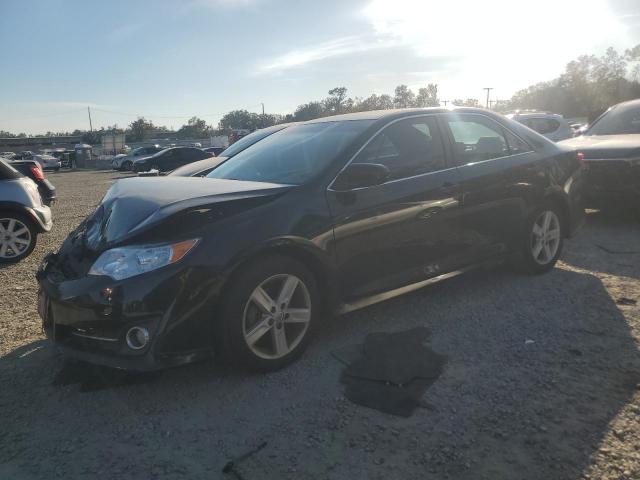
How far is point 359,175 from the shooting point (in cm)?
338

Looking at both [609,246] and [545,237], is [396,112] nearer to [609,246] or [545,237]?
[545,237]

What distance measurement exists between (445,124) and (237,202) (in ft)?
6.78

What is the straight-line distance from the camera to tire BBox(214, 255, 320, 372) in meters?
2.93

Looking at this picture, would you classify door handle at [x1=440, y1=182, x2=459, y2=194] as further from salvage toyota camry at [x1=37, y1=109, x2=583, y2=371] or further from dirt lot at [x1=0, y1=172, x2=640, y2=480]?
dirt lot at [x1=0, y1=172, x2=640, y2=480]

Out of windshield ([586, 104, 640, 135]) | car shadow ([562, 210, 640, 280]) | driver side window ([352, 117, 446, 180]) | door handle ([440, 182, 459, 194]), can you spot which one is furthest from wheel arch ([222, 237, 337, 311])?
windshield ([586, 104, 640, 135])

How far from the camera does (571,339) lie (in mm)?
3525

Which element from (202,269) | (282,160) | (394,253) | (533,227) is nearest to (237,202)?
(202,269)

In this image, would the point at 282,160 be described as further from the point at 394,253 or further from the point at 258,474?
the point at 258,474

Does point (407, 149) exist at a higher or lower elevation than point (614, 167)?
higher

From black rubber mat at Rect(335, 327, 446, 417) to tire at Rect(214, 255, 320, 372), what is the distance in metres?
0.38

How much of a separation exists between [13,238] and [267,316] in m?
5.15

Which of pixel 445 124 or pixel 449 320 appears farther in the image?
pixel 445 124

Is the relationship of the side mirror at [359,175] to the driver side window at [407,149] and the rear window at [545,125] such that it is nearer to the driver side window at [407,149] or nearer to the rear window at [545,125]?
the driver side window at [407,149]

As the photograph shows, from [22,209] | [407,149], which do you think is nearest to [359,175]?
[407,149]
